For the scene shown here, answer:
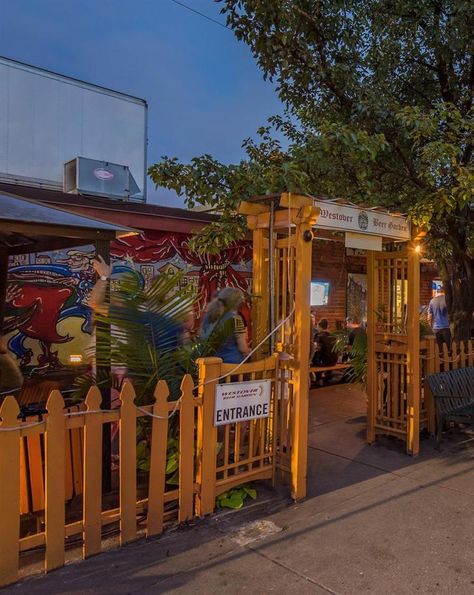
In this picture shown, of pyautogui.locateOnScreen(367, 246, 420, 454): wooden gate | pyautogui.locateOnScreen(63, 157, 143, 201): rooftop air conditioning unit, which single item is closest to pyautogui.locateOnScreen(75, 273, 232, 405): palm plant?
pyautogui.locateOnScreen(367, 246, 420, 454): wooden gate

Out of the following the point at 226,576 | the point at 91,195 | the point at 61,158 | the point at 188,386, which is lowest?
the point at 226,576

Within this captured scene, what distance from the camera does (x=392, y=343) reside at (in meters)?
5.72

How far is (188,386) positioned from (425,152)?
12.1 ft

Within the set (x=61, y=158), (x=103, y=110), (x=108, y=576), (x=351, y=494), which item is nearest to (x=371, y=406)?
(x=351, y=494)

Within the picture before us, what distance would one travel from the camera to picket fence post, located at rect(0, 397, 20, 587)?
9.52ft

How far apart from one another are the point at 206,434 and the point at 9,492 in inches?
55.2

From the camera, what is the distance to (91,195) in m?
7.30

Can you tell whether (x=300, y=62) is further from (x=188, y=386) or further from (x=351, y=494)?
(x=351, y=494)

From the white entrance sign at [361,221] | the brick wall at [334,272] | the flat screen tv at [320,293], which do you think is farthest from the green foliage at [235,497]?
the brick wall at [334,272]

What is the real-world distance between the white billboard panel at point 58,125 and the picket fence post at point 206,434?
18.1ft

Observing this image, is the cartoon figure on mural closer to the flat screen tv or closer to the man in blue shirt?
the flat screen tv

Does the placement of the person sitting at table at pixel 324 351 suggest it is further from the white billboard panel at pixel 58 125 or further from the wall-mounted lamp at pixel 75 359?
the wall-mounted lamp at pixel 75 359

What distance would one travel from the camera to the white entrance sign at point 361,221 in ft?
14.8

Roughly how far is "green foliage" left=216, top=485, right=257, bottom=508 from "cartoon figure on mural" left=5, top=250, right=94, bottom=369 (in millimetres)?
3486
